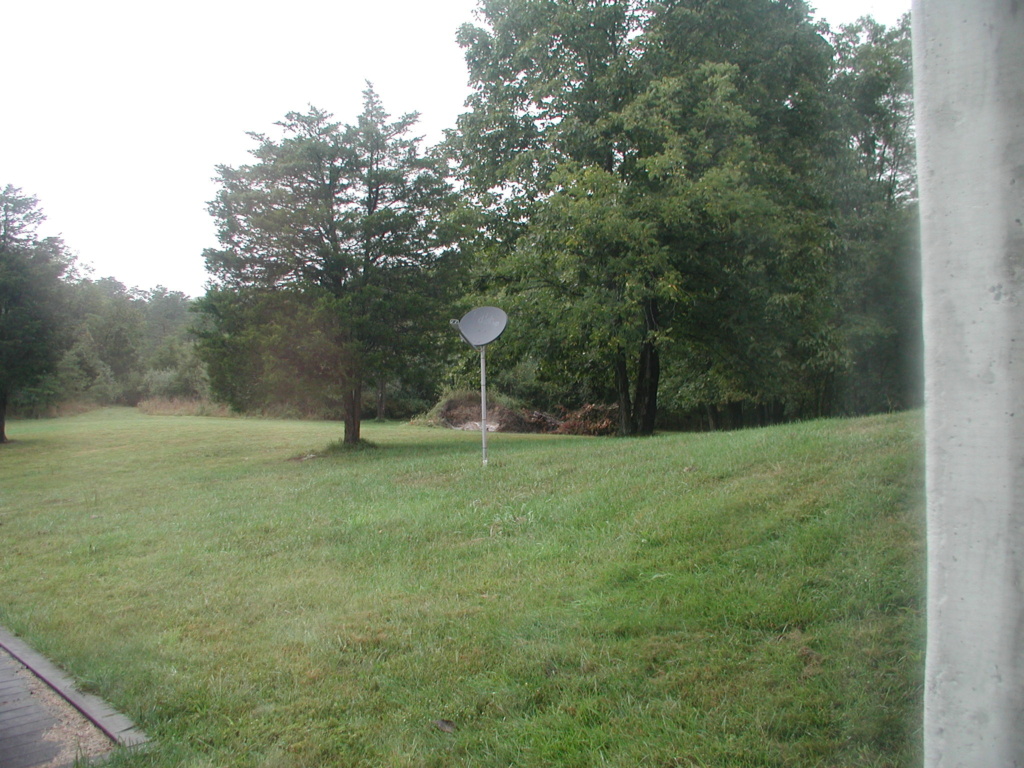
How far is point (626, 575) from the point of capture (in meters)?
4.69

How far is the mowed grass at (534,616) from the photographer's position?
2.94m

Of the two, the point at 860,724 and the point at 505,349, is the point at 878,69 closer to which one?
the point at 860,724

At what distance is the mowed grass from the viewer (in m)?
2.94

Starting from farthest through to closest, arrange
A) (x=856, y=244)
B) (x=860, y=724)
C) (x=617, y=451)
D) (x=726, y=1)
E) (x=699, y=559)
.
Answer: (x=726, y=1) < (x=617, y=451) < (x=856, y=244) < (x=699, y=559) < (x=860, y=724)

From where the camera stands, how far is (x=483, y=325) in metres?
11.9

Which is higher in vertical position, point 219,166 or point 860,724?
point 219,166

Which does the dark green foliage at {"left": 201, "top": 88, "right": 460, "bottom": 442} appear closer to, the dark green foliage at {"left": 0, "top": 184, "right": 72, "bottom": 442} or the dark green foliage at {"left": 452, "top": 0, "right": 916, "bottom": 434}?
the dark green foliage at {"left": 452, "top": 0, "right": 916, "bottom": 434}

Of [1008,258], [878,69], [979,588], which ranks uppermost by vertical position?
[878,69]

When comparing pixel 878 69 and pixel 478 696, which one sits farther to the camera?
pixel 878 69

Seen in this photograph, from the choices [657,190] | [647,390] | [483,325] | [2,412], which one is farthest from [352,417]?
[2,412]

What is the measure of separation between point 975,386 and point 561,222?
1384cm

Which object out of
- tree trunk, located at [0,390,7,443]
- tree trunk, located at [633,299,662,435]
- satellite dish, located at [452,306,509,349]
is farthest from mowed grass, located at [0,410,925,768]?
tree trunk, located at [0,390,7,443]

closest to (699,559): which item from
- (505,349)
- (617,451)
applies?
(617,451)

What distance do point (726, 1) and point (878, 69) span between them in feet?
38.5
